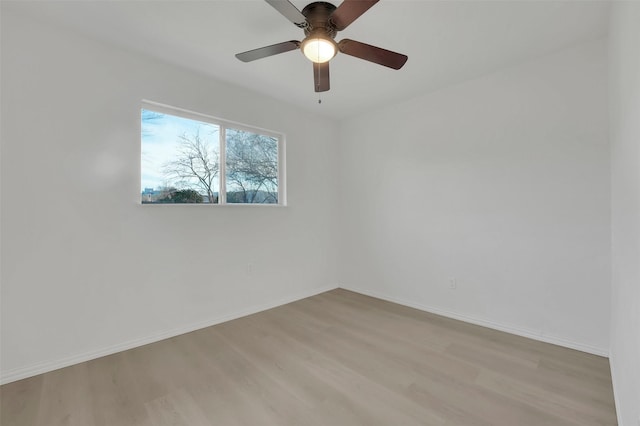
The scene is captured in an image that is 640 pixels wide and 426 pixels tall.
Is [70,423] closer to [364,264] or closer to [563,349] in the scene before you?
[364,264]

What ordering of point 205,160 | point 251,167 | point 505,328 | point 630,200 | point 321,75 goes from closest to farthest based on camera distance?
point 630,200 → point 321,75 → point 505,328 → point 205,160 → point 251,167

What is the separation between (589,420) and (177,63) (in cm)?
395

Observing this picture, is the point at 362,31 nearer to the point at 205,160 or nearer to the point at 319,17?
the point at 319,17

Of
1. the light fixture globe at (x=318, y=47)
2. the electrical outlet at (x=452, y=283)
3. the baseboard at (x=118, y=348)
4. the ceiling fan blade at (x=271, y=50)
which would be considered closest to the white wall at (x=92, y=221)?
the baseboard at (x=118, y=348)

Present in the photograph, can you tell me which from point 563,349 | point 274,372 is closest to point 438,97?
point 563,349

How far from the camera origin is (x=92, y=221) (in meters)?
2.21

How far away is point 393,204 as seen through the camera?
3602 millimetres

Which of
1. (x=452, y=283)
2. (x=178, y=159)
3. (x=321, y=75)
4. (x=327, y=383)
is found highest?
(x=321, y=75)

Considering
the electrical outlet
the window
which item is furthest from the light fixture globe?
the electrical outlet

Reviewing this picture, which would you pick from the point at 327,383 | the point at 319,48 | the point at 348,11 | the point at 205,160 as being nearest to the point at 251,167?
the point at 205,160

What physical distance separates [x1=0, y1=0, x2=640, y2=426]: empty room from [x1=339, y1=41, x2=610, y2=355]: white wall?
2 cm

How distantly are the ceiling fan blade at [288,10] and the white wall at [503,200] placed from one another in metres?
2.11

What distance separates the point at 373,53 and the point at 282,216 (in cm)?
218

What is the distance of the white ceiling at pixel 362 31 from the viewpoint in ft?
6.19
